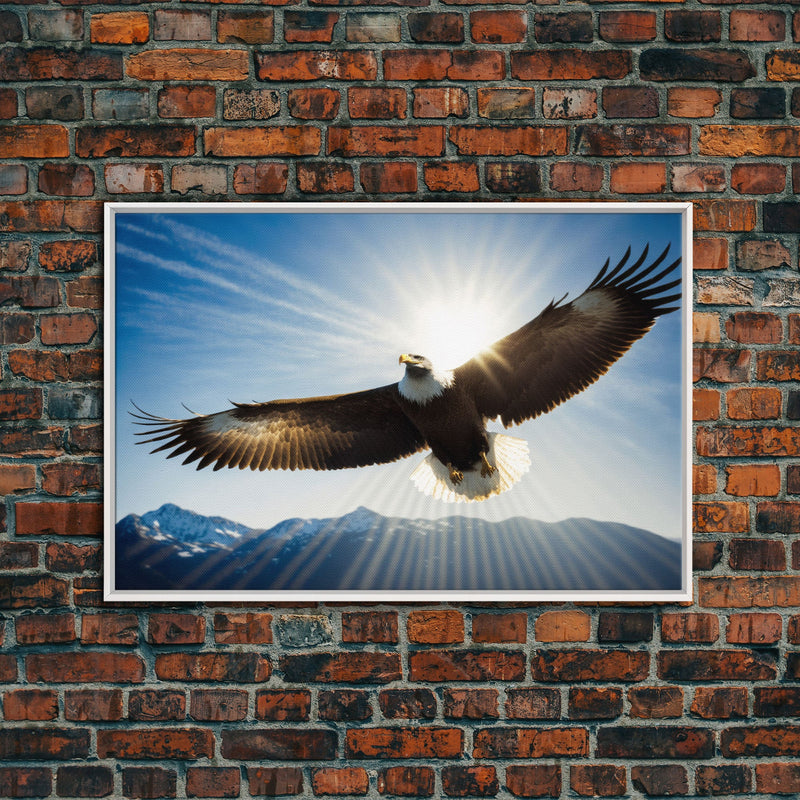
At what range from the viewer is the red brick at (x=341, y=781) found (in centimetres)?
127

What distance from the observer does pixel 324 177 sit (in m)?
1.30

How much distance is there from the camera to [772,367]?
1.29m

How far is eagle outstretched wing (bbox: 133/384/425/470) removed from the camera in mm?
1265

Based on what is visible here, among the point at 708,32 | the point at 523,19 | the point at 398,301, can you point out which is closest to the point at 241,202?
the point at 398,301

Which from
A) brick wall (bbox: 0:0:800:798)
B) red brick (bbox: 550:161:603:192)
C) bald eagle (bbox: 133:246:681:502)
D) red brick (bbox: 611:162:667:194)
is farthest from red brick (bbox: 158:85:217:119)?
red brick (bbox: 611:162:667:194)

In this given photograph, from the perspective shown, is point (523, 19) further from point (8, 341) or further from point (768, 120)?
point (8, 341)

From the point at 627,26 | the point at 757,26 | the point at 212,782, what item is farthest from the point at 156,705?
the point at 757,26

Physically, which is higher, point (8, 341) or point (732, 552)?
point (8, 341)

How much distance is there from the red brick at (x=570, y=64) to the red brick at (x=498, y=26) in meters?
0.04

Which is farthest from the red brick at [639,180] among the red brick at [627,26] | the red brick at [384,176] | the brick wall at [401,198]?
the red brick at [384,176]

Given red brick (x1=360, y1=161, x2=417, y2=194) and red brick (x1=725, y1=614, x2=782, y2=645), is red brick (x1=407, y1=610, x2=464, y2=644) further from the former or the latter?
red brick (x1=360, y1=161, x2=417, y2=194)

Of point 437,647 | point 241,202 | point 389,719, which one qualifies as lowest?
point 389,719

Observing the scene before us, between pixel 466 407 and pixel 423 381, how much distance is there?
0.36 feet

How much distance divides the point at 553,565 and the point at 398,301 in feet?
1.93
